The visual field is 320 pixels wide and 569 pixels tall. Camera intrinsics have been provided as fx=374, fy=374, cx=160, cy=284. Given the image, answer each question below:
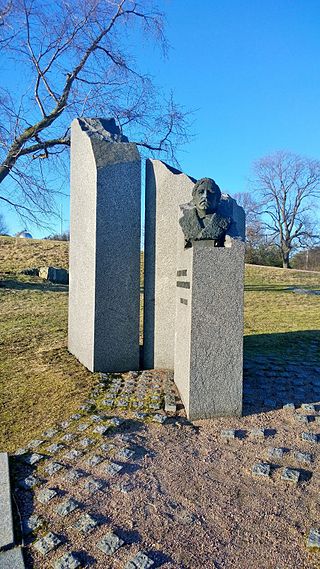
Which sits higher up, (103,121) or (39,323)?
(103,121)

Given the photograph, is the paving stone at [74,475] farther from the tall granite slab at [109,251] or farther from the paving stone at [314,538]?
the tall granite slab at [109,251]

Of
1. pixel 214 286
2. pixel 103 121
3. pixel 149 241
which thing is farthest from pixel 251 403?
pixel 103 121

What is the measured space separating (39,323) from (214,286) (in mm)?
5357

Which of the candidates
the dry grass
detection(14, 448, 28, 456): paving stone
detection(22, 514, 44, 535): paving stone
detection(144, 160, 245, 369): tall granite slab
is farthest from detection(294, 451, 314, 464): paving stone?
the dry grass

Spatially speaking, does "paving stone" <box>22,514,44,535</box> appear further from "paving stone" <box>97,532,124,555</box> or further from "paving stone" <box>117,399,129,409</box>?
"paving stone" <box>117,399,129,409</box>

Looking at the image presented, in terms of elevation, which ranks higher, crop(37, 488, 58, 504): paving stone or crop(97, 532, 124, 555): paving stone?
crop(37, 488, 58, 504): paving stone

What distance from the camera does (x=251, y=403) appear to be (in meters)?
4.04

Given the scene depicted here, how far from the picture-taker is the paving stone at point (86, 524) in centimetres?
221

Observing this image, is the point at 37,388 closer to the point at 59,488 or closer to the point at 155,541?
the point at 59,488

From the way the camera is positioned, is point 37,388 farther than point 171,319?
No

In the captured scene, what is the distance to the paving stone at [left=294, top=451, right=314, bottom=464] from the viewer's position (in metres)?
2.93

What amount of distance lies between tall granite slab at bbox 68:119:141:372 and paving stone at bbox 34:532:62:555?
2.88m

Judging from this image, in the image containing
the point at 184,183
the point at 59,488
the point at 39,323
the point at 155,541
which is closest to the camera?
the point at 155,541

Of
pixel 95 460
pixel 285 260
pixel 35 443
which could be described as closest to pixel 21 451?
pixel 35 443
